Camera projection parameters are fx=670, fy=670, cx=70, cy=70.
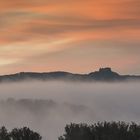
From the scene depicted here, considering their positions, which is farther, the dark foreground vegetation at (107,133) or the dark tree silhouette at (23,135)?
the dark foreground vegetation at (107,133)

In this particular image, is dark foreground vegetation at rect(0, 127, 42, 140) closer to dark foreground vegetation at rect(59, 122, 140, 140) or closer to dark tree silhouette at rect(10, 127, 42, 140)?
dark tree silhouette at rect(10, 127, 42, 140)

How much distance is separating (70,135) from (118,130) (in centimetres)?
903

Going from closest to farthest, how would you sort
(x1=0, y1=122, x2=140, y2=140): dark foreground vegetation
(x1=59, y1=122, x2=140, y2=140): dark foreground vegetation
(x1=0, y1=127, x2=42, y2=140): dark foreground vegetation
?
(x1=0, y1=127, x2=42, y2=140): dark foreground vegetation < (x1=0, y1=122, x2=140, y2=140): dark foreground vegetation < (x1=59, y1=122, x2=140, y2=140): dark foreground vegetation

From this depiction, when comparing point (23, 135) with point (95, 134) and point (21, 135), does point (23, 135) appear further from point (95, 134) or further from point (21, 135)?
point (95, 134)

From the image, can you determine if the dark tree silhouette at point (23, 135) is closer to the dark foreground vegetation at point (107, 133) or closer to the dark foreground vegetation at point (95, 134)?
the dark foreground vegetation at point (95, 134)

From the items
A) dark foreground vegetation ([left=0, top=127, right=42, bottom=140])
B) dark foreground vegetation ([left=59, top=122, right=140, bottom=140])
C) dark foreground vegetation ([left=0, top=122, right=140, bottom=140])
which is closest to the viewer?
dark foreground vegetation ([left=0, top=127, right=42, bottom=140])

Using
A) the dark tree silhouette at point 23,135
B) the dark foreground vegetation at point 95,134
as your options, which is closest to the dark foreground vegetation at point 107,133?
the dark foreground vegetation at point 95,134

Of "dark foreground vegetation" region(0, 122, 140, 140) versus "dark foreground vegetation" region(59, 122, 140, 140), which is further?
"dark foreground vegetation" region(59, 122, 140, 140)

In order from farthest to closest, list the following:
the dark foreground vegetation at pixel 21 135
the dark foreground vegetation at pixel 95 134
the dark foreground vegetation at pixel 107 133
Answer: the dark foreground vegetation at pixel 107 133 → the dark foreground vegetation at pixel 95 134 → the dark foreground vegetation at pixel 21 135

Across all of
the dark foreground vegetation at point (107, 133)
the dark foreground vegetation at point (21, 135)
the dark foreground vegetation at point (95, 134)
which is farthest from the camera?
the dark foreground vegetation at point (107, 133)

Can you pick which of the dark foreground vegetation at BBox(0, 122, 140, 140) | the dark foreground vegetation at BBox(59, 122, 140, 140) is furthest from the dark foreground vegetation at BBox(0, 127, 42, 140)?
the dark foreground vegetation at BBox(59, 122, 140, 140)

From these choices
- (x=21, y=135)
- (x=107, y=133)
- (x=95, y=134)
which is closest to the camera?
(x=21, y=135)

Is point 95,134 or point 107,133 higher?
point 107,133

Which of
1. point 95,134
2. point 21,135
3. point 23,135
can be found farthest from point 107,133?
point 21,135
